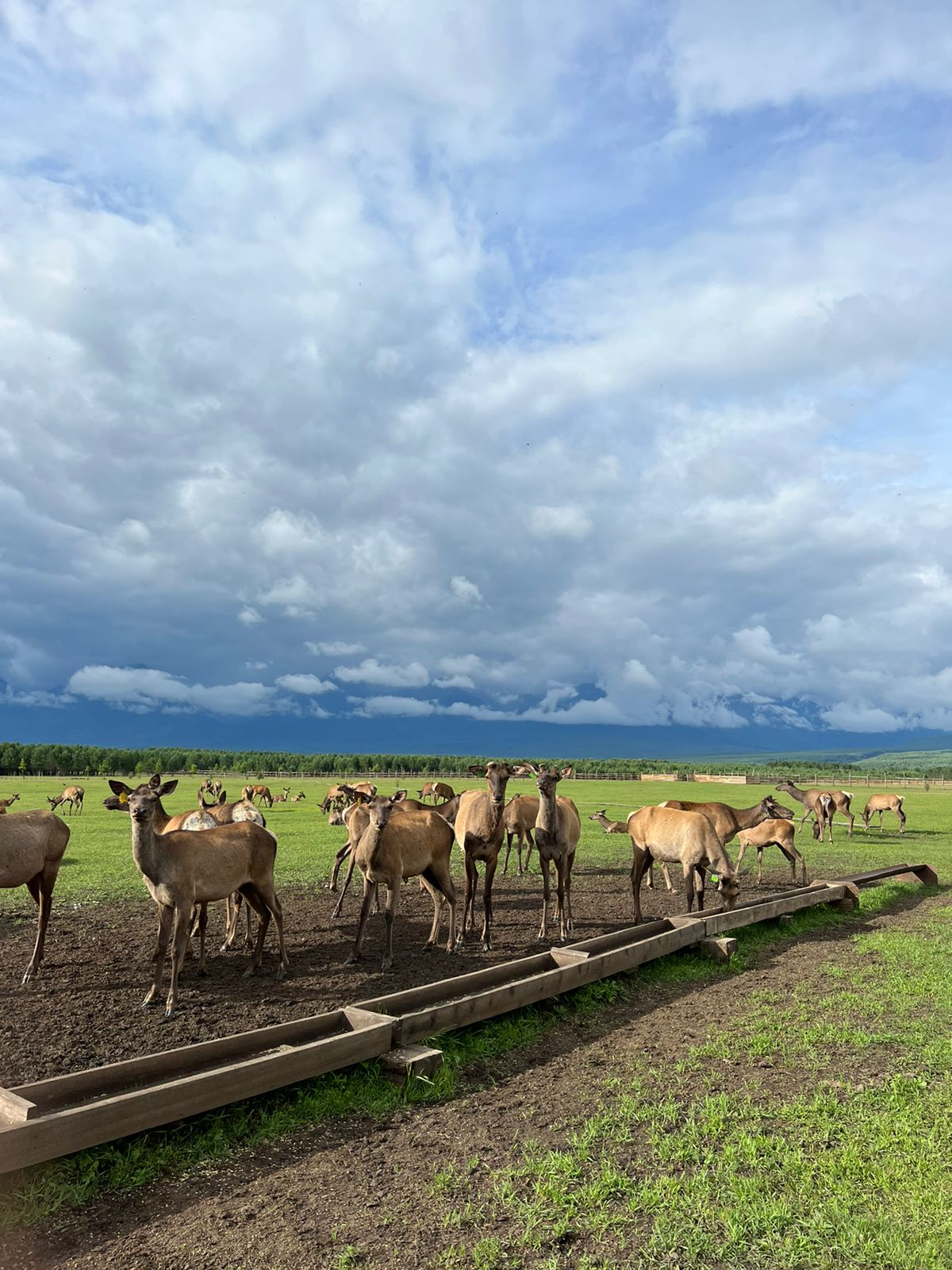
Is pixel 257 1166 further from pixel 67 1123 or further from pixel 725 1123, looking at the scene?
pixel 725 1123

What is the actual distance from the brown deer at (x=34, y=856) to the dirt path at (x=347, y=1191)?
5754mm

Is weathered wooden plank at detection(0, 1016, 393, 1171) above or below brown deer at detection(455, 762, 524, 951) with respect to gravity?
below

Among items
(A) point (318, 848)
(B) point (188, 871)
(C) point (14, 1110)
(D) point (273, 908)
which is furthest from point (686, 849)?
(A) point (318, 848)

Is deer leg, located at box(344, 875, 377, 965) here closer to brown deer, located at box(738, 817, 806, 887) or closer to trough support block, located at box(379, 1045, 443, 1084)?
trough support block, located at box(379, 1045, 443, 1084)

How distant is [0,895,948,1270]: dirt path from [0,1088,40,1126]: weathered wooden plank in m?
0.72

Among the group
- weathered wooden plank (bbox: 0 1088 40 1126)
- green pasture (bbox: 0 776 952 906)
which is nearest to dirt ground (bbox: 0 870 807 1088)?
weathered wooden plank (bbox: 0 1088 40 1126)

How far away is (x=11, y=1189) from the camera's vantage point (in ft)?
15.4

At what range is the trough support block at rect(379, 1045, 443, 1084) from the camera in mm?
6441

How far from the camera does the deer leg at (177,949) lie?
8.33m

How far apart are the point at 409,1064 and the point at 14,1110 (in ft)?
9.38

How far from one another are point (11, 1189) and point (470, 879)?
8.64 m

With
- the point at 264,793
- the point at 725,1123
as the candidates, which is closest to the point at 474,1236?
the point at 725,1123

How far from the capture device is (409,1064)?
254 inches

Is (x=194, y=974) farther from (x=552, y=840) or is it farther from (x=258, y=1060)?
(x=552, y=840)
